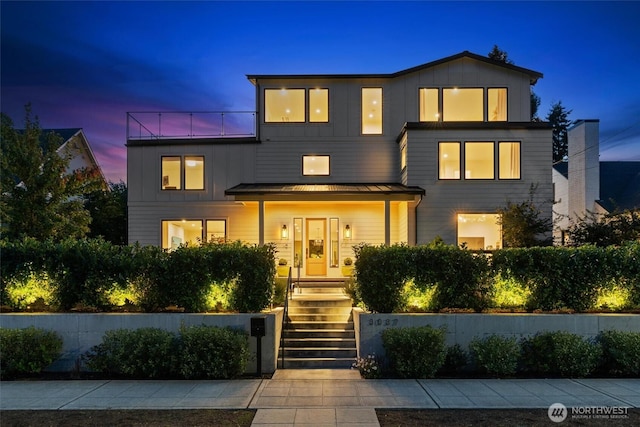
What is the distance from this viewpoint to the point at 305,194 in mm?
13266

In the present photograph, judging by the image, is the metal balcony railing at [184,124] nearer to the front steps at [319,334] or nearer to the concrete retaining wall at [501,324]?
the front steps at [319,334]

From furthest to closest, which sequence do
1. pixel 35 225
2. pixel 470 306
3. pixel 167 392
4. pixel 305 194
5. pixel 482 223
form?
pixel 482 223 < pixel 305 194 < pixel 35 225 < pixel 470 306 < pixel 167 392

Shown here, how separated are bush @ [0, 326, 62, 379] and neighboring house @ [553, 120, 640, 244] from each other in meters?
19.2

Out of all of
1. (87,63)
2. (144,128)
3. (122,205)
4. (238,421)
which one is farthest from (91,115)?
(238,421)

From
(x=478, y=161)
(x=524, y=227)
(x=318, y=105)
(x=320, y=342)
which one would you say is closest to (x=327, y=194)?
(x=318, y=105)

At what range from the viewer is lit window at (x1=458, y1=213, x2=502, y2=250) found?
14.2 metres

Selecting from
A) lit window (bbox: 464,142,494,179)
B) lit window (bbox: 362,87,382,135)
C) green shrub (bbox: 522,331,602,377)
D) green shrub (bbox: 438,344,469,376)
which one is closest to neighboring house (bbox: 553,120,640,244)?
lit window (bbox: 464,142,494,179)

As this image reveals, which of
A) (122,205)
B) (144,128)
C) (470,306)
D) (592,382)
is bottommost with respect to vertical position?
(592,382)

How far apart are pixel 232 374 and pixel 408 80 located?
12541mm

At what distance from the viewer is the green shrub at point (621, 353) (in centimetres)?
748

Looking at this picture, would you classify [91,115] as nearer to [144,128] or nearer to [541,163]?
[144,128]

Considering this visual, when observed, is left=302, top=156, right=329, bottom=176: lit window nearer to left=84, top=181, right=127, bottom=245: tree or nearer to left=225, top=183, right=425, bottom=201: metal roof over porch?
left=225, top=183, right=425, bottom=201: metal roof over porch

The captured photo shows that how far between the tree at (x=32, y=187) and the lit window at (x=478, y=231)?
41.8 feet

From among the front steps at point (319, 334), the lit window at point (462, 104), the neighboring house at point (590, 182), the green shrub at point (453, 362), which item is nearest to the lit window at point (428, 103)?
the lit window at point (462, 104)
